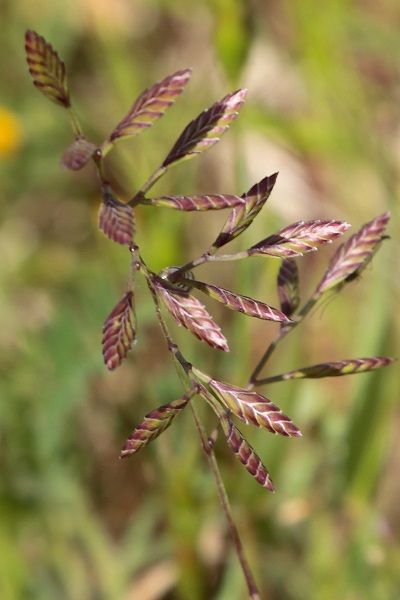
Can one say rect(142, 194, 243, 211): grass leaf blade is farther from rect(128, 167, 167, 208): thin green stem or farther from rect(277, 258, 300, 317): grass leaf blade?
rect(277, 258, 300, 317): grass leaf blade

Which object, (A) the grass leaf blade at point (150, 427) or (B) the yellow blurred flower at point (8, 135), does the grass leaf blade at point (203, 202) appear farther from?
(B) the yellow blurred flower at point (8, 135)

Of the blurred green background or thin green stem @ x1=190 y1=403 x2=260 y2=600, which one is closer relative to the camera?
thin green stem @ x1=190 y1=403 x2=260 y2=600

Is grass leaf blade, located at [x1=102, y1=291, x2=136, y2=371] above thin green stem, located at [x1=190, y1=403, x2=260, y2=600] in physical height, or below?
above

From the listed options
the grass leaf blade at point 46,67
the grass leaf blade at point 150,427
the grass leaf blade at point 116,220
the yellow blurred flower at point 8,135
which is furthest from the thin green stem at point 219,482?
the yellow blurred flower at point 8,135

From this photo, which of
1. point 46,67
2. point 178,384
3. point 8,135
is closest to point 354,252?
point 46,67

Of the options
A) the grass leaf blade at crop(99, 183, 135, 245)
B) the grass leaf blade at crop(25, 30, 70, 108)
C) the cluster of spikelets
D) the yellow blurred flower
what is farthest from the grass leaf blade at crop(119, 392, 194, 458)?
the yellow blurred flower

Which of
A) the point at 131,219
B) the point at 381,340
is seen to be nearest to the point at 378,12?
the point at 381,340

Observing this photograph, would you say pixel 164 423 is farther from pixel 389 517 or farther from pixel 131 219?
pixel 389 517

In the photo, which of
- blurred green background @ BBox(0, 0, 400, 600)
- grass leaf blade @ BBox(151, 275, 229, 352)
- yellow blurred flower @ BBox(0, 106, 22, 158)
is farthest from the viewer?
yellow blurred flower @ BBox(0, 106, 22, 158)
